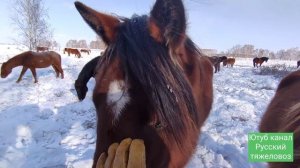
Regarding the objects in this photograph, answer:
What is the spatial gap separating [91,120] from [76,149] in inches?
61.1

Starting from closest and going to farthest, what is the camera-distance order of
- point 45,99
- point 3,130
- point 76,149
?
point 76,149, point 3,130, point 45,99

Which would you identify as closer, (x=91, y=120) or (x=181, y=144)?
(x=181, y=144)

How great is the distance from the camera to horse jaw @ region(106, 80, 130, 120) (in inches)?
49.1

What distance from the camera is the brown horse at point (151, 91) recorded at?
1.23 m

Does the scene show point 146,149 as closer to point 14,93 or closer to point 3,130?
point 3,130

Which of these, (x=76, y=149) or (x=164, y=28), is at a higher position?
(x=164, y=28)

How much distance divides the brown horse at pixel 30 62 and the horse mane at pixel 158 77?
10588mm

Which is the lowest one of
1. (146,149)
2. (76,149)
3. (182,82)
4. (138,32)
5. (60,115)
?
(76,149)

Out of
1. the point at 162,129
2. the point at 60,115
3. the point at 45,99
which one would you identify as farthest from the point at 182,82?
the point at 45,99

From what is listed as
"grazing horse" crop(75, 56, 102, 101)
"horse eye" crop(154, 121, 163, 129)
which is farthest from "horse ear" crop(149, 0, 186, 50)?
"grazing horse" crop(75, 56, 102, 101)

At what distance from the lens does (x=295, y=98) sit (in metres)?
2.36

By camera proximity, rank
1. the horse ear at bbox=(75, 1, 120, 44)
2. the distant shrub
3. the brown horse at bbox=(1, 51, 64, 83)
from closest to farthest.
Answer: the horse ear at bbox=(75, 1, 120, 44) → the brown horse at bbox=(1, 51, 64, 83) → the distant shrub

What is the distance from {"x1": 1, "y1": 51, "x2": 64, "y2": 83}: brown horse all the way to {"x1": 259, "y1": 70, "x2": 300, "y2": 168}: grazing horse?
10234 mm

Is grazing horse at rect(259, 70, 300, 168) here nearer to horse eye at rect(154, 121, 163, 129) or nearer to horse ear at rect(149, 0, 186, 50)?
horse eye at rect(154, 121, 163, 129)
